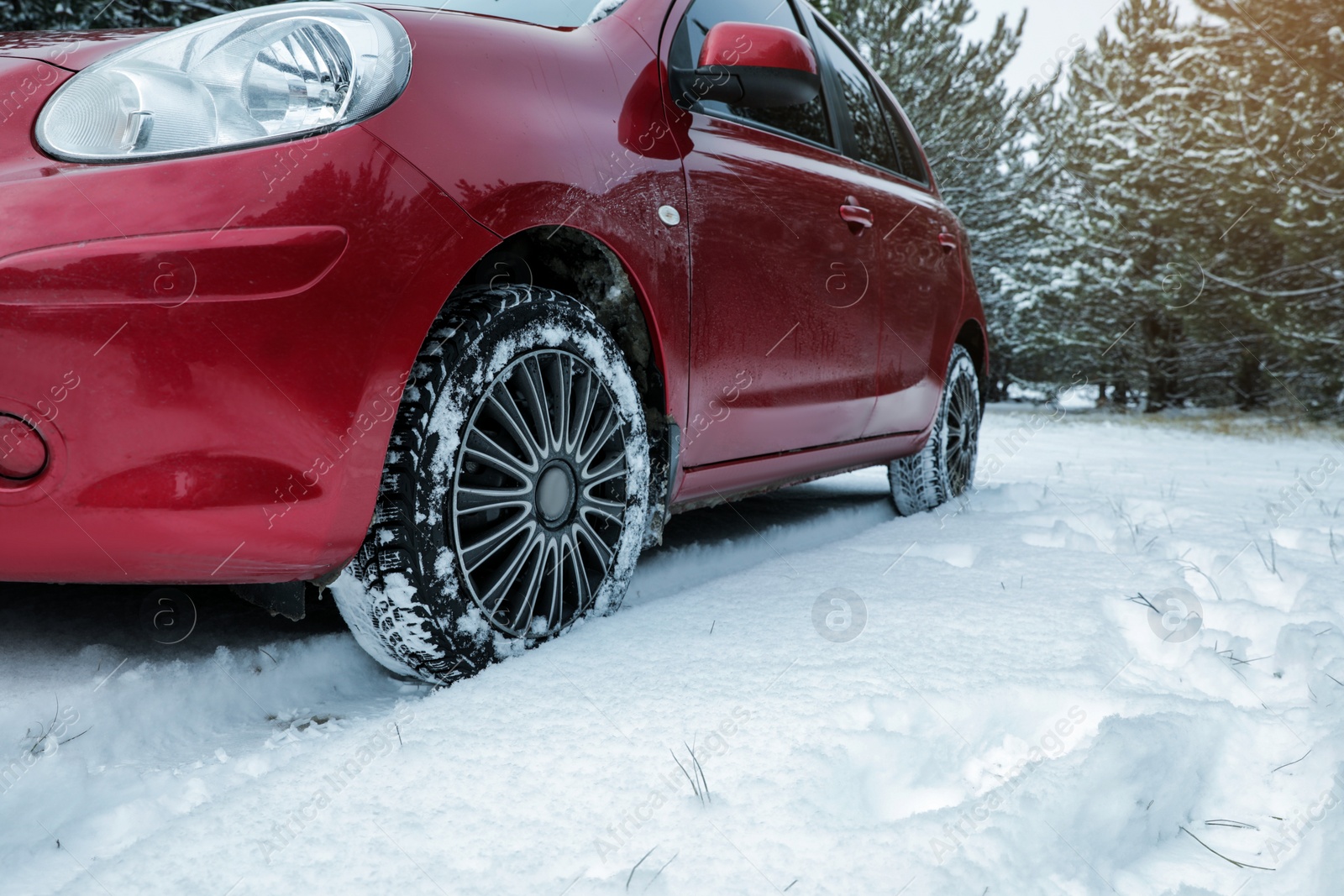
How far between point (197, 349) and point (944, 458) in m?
2.98

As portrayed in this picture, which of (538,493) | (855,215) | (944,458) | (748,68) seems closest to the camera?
(538,493)

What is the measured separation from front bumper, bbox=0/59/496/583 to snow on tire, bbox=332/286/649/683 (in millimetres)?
111

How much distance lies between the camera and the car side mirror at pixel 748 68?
6.64 ft

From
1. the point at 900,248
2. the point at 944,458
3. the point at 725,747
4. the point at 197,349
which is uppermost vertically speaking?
the point at 197,349

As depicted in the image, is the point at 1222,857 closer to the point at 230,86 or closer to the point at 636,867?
the point at 636,867

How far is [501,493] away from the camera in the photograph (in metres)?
1.67

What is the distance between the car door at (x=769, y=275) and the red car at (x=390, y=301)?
1 cm

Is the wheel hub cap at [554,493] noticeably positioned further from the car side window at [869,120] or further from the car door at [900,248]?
the car side window at [869,120]

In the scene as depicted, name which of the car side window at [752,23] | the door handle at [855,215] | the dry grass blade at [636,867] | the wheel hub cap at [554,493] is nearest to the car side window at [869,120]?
the car side window at [752,23]

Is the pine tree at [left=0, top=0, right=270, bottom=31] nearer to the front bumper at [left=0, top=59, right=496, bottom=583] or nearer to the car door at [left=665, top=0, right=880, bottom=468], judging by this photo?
the car door at [left=665, top=0, right=880, bottom=468]

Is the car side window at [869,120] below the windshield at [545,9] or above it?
below

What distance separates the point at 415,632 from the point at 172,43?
1027mm

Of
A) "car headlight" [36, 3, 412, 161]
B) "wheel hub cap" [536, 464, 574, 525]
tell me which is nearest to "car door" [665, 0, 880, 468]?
"wheel hub cap" [536, 464, 574, 525]

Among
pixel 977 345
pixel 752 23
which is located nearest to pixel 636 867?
pixel 752 23
